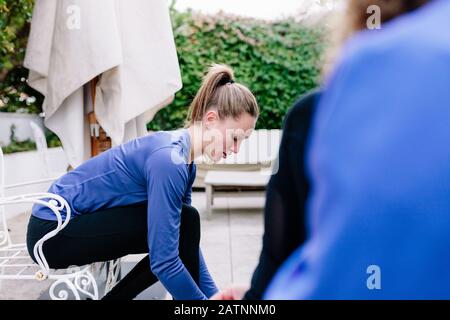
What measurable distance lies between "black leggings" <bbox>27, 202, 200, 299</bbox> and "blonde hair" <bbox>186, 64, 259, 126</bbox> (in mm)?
368

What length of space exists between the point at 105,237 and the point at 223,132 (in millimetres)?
551

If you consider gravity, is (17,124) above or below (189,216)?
above

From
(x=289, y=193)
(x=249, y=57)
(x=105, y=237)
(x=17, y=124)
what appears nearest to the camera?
(x=289, y=193)

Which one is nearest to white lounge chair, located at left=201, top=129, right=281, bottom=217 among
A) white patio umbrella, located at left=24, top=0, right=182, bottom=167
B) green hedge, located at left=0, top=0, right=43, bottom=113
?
green hedge, located at left=0, top=0, right=43, bottom=113

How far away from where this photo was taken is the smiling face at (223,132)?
1.71 m

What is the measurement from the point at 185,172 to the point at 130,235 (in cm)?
35

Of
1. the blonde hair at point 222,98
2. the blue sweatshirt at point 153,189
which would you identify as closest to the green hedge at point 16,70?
the blue sweatshirt at point 153,189

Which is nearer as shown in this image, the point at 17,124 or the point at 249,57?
the point at 17,124

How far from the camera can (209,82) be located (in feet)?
5.74

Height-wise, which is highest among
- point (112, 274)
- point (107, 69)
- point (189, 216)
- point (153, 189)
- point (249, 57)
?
point (249, 57)

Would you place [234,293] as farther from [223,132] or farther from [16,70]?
[16,70]

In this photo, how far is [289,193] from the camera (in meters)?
0.78

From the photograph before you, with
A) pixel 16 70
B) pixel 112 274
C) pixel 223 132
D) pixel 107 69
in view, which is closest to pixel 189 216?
pixel 223 132
